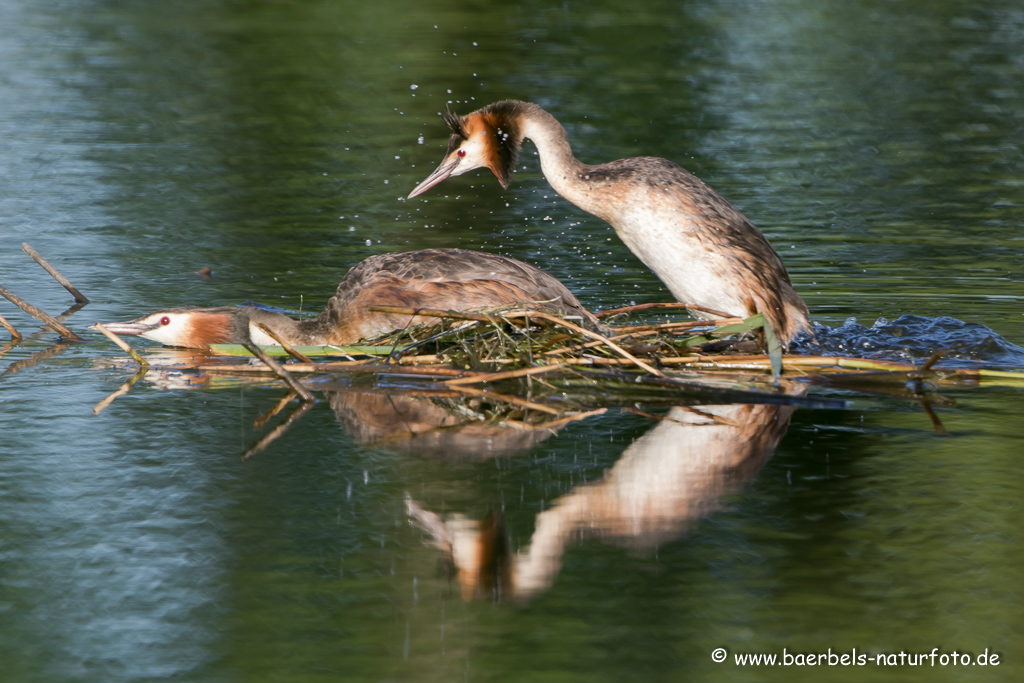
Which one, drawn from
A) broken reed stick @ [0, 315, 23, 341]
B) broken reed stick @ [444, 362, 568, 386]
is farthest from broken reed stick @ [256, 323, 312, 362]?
broken reed stick @ [0, 315, 23, 341]

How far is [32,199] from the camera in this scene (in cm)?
1053

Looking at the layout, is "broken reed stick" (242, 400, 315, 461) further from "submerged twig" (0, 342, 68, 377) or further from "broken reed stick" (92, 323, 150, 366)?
"submerged twig" (0, 342, 68, 377)

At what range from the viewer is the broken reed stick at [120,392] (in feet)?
18.8

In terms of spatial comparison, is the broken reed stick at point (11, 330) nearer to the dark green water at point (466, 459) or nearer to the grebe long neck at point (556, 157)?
the dark green water at point (466, 459)

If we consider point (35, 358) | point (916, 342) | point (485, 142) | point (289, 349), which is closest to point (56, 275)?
point (35, 358)

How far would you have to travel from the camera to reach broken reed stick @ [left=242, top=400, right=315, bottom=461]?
521 centimetres

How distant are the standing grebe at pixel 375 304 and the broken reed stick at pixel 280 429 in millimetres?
970

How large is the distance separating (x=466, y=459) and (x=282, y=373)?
3.49 ft

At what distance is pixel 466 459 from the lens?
510 centimetres

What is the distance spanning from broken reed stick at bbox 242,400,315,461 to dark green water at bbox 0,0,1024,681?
0.06m

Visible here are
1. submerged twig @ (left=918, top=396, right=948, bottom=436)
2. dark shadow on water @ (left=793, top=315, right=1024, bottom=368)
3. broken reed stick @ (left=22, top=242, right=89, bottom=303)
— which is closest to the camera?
submerged twig @ (left=918, top=396, right=948, bottom=436)

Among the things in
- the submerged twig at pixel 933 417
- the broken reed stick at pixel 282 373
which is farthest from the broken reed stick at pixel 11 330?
the submerged twig at pixel 933 417

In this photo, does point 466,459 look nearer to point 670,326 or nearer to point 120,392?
point 670,326

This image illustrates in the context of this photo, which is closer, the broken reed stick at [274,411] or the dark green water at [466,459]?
the dark green water at [466,459]
